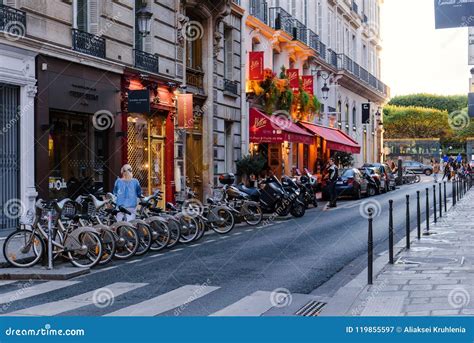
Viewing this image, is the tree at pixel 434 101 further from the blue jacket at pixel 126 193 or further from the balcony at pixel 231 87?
the blue jacket at pixel 126 193

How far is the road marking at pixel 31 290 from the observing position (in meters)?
9.14

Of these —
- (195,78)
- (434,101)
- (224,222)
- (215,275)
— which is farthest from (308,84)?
(434,101)

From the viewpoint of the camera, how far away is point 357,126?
52.8 m

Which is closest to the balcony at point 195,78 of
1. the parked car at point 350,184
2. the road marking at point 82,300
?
the parked car at point 350,184

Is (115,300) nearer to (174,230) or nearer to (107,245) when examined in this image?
(107,245)

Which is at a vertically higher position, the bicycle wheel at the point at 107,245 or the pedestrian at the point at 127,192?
the pedestrian at the point at 127,192

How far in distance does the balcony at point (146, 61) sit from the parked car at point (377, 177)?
15.3m

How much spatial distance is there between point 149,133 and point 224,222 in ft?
19.3

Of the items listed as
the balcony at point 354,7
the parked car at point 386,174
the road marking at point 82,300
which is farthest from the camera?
the balcony at point 354,7

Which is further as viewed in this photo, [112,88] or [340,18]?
[340,18]

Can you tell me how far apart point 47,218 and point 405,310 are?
20.5ft

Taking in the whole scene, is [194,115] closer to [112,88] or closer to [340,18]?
[112,88]

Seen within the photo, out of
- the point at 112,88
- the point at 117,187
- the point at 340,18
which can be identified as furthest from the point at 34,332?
the point at 340,18

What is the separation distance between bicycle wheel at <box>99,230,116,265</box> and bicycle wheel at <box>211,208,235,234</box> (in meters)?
5.03
